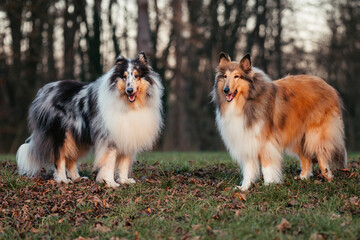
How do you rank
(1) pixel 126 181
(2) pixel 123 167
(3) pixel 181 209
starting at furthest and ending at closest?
(2) pixel 123 167, (1) pixel 126 181, (3) pixel 181 209

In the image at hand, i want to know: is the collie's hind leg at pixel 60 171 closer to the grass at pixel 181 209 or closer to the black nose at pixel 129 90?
the grass at pixel 181 209

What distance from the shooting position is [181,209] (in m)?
5.84

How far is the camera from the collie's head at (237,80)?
21.9 feet

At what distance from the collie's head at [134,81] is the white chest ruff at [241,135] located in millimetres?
1273

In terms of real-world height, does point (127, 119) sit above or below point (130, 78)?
below

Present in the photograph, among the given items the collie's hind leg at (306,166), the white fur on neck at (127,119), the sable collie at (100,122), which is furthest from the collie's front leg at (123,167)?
the collie's hind leg at (306,166)

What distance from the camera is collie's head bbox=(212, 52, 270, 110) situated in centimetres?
669

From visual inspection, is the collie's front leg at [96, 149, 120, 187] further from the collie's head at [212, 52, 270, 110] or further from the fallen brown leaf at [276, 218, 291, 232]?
→ the fallen brown leaf at [276, 218, 291, 232]

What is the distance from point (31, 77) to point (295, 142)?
1790 centimetres

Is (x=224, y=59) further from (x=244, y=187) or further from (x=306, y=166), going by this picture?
(x=306, y=166)

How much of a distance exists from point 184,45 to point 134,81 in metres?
18.4

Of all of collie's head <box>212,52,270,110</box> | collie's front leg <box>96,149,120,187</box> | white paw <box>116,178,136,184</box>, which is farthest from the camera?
white paw <box>116,178,136,184</box>

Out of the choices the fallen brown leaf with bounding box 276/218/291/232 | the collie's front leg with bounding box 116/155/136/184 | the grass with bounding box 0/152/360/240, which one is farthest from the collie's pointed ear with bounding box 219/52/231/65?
the fallen brown leaf with bounding box 276/218/291/232

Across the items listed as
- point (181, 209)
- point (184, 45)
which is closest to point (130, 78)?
point (181, 209)
